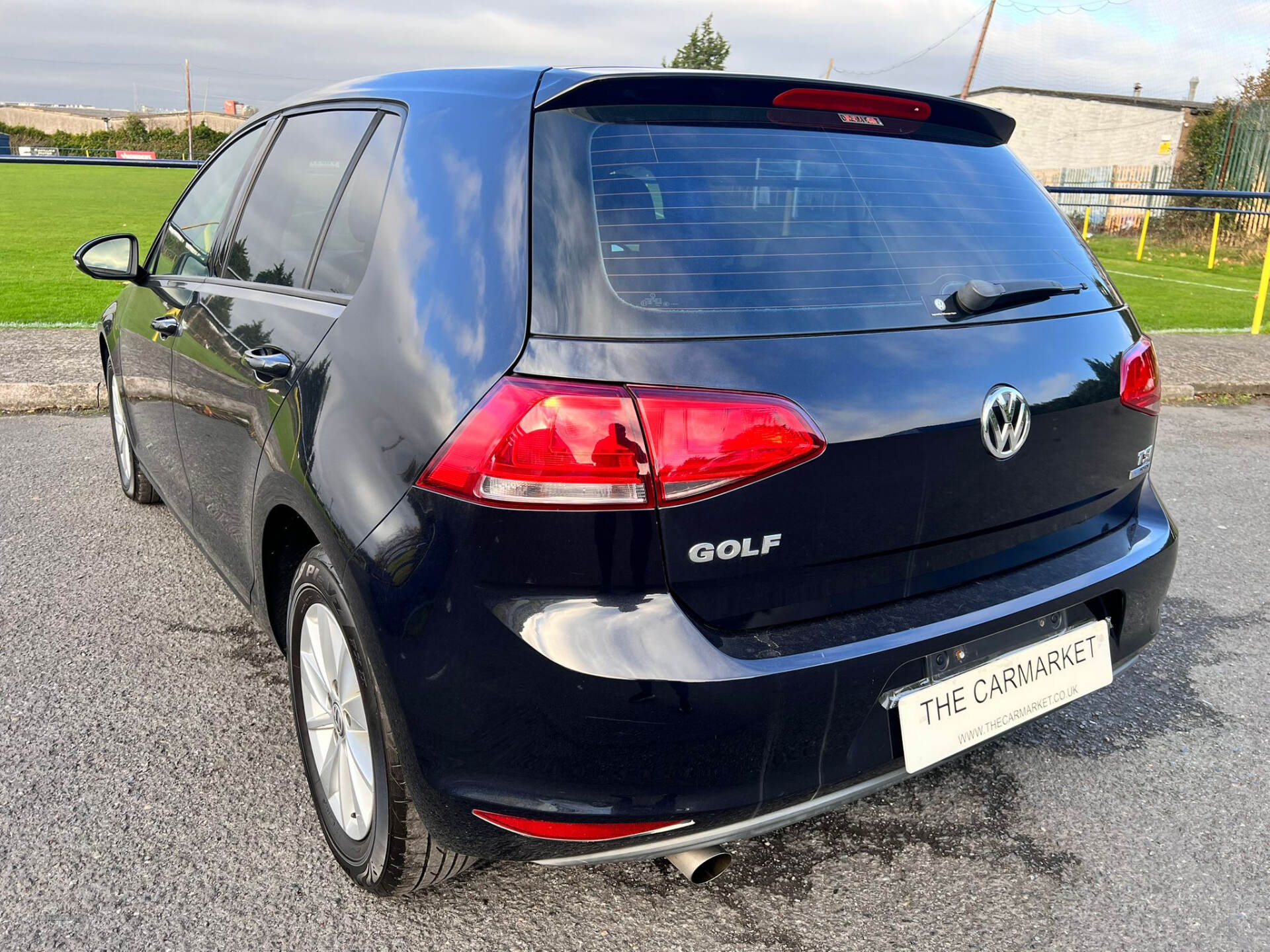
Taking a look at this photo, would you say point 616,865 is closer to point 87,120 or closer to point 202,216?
point 202,216

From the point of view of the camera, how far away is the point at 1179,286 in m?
17.0

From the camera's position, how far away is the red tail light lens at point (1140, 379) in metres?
2.27

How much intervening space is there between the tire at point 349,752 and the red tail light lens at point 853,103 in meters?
1.30

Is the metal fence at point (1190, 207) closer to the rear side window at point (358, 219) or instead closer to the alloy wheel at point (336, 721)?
the rear side window at point (358, 219)

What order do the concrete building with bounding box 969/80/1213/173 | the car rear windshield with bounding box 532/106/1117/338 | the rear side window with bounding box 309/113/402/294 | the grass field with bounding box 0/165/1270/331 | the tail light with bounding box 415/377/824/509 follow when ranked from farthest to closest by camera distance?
the concrete building with bounding box 969/80/1213/173 → the grass field with bounding box 0/165/1270/331 → the rear side window with bounding box 309/113/402/294 → the car rear windshield with bounding box 532/106/1117/338 → the tail light with bounding box 415/377/824/509

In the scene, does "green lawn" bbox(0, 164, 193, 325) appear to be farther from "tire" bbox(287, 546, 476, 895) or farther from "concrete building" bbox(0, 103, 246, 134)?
"concrete building" bbox(0, 103, 246, 134)

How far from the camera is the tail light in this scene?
165 cm

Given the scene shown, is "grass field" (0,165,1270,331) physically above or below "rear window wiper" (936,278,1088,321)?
below

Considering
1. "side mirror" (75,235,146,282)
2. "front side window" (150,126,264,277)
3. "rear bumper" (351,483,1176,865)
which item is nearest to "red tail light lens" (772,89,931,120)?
"rear bumper" (351,483,1176,865)

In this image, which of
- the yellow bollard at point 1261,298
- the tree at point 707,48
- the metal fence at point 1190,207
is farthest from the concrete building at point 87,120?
the yellow bollard at point 1261,298

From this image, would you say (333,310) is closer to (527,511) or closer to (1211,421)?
(527,511)

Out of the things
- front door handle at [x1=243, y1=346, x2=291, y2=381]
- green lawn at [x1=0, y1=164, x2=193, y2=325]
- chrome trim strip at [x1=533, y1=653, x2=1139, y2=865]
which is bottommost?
green lawn at [x1=0, y1=164, x2=193, y2=325]

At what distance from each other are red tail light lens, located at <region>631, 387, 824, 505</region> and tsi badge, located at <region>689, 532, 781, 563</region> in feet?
0.29

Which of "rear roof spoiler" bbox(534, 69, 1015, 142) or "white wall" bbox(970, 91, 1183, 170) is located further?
"white wall" bbox(970, 91, 1183, 170)
